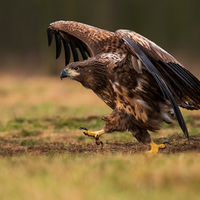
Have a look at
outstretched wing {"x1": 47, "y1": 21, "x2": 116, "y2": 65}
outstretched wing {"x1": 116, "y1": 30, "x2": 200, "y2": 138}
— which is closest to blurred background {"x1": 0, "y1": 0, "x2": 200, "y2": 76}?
outstretched wing {"x1": 47, "y1": 21, "x2": 116, "y2": 65}

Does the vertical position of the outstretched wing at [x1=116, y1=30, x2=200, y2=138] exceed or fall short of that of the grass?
it exceeds it

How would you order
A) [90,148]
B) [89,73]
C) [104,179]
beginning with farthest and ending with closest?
A: [90,148], [89,73], [104,179]

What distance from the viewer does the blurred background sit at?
16.7 m

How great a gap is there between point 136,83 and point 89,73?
724 millimetres

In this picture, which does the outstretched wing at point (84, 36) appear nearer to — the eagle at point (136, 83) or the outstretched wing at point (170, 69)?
the eagle at point (136, 83)

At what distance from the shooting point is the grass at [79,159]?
2.74 metres

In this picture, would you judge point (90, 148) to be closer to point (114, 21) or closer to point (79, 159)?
point (79, 159)

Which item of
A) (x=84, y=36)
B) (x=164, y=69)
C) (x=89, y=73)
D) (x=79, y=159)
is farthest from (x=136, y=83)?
(x=84, y=36)

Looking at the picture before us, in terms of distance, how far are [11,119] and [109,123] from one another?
4.66m

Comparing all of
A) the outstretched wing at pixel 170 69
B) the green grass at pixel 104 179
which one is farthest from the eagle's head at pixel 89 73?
the green grass at pixel 104 179

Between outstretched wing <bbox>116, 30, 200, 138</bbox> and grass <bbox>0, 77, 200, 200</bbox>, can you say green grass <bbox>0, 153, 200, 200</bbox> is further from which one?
outstretched wing <bbox>116, 30, 200, 138</bbox>

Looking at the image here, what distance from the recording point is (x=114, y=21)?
17781mm

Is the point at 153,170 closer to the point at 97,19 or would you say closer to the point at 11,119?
the point at 11,119

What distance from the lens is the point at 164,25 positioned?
1762 cm
